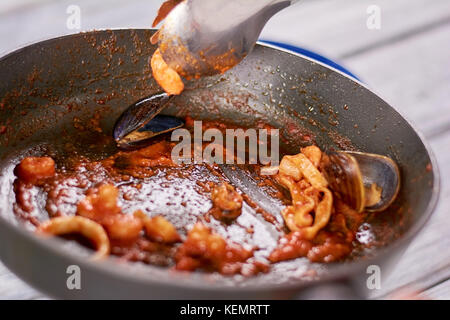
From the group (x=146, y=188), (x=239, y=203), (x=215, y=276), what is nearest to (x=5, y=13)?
(x=146, y=188)

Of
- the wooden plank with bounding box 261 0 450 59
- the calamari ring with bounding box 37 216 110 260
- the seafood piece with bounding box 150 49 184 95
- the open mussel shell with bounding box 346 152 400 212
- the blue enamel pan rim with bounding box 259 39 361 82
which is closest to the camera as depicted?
the calamari ring with bounding box 37 216 110 260

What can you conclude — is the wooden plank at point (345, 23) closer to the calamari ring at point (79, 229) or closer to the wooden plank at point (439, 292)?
the wooden plank at point (439, 292)

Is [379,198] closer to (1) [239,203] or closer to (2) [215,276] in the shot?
(1) [239,203]

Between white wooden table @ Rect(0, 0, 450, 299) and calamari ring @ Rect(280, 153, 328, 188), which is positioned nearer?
calamari ring @ Rect(280, 153, 328, 188)

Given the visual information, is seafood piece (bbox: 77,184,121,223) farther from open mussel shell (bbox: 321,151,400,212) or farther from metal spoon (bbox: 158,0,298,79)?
open mussel shell (bbox: 321,151,400,212)

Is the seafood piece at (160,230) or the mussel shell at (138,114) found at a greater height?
the mussel shell at (138,114)

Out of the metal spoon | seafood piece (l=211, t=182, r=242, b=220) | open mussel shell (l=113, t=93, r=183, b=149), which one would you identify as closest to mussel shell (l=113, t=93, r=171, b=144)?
open mussel shell (l=113, t=93, r=183, b=149)

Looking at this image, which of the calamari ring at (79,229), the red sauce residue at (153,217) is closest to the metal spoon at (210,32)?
the red sauce residue at (153,217)
